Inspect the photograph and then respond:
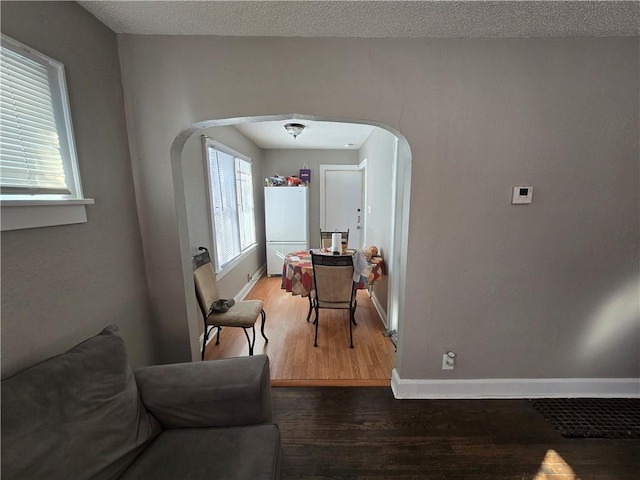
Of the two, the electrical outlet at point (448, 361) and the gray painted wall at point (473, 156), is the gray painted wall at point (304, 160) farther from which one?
the electrical outlet at point (448, 361)

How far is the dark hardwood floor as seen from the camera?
126cm

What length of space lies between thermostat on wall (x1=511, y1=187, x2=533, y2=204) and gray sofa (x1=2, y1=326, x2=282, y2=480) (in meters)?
1.67

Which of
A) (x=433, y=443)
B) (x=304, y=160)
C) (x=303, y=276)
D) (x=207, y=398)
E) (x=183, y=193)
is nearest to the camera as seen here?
(x=207, y=398)

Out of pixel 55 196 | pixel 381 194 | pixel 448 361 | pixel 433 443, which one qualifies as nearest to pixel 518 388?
pixel 448 361

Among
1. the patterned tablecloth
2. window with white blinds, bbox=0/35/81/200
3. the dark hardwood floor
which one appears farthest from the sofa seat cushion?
the patterned tablecloth

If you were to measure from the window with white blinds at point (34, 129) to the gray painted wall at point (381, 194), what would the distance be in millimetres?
2349

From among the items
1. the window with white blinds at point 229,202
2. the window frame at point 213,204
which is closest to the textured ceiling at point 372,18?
the window frame at point 213,204

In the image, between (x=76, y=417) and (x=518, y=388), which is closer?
(x=76, y=417)

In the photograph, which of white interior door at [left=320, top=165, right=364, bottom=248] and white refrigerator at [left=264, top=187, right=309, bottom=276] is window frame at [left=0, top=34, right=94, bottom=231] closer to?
white refrigerator at [left=264, top=187, right=309, bottom=276]

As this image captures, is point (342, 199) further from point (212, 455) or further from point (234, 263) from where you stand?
point (212, 455)

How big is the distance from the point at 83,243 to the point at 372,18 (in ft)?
5.63

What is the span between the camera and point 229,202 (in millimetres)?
3129

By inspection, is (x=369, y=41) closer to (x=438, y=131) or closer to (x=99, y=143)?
(x=438, y=131)

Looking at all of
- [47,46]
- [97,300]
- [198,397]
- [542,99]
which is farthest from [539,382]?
[47,46]
